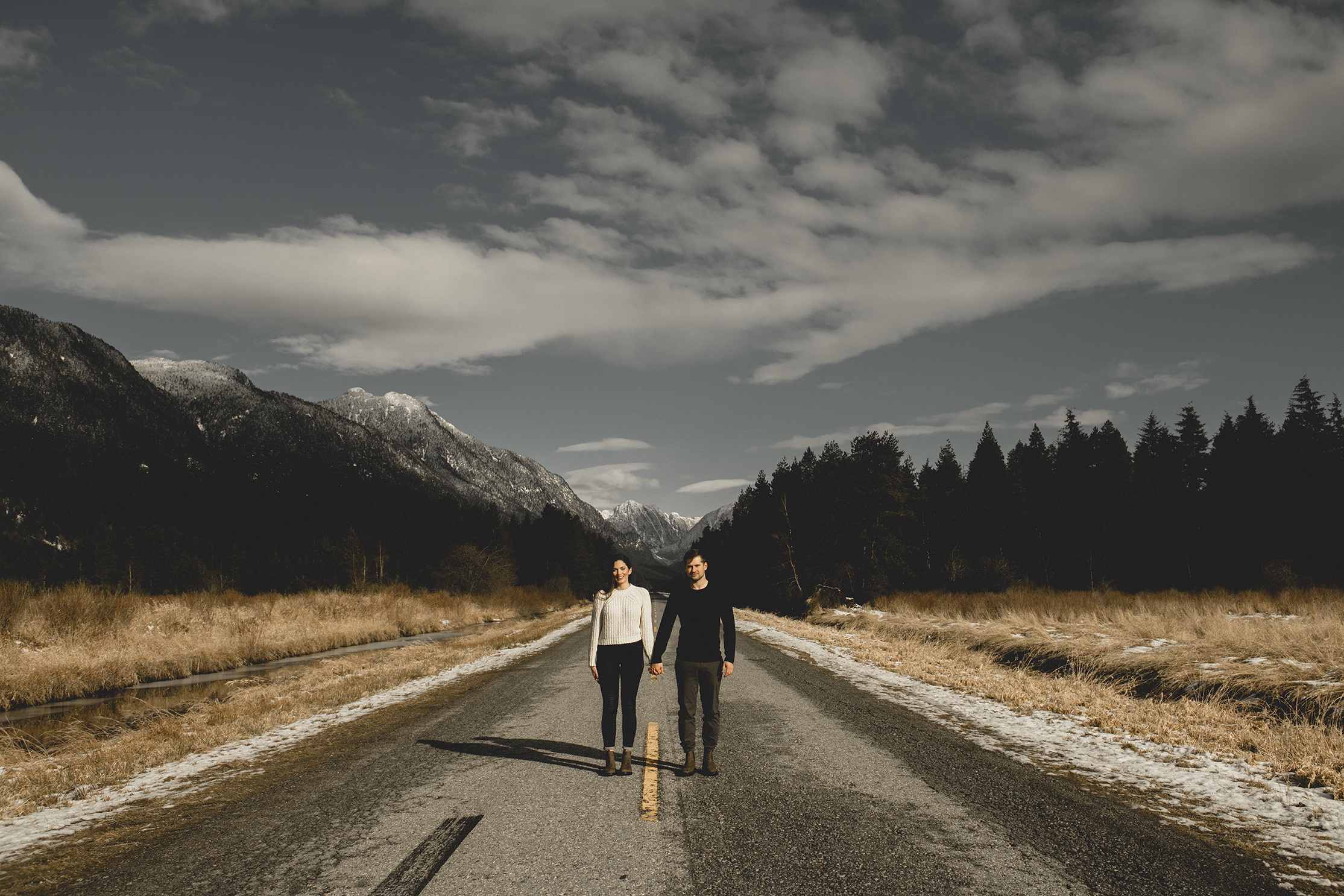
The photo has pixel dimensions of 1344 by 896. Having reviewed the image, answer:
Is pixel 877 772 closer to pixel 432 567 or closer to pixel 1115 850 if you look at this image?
pixel 1115 850

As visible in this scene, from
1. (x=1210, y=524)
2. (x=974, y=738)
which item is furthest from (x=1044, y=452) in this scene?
(x=974, y=738)

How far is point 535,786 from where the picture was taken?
232 inches

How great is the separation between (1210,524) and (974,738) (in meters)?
50.6

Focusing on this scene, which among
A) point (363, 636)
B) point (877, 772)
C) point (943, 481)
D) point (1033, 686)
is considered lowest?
point (363, 636)

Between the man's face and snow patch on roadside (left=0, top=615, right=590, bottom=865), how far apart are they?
5242 millimetres

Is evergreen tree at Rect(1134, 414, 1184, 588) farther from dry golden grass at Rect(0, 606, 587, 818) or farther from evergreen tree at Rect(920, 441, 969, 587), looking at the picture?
dry golden grass at Rect(0, 606, 587, 818)

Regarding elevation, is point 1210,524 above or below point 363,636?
above

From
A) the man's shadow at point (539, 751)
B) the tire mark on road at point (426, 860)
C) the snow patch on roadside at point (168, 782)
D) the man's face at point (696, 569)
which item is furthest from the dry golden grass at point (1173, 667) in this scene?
the snow patch on roadside at point (168, 782)

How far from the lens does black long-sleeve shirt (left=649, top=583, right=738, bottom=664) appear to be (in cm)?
650

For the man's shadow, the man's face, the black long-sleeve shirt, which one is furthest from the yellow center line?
the man's face

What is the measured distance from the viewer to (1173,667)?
10.6 meters

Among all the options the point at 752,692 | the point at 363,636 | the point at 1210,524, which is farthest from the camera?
the point at 1210,524

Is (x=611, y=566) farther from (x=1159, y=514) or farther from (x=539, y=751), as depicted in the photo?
(x=1159, y=514)

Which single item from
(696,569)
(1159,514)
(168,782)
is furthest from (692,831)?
(1159,514)
